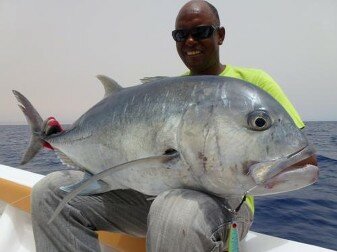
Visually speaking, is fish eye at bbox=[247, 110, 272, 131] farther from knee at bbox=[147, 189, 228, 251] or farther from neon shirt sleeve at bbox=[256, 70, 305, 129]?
neon shirt sleeve at bbox=[256, 70, 305, 129]

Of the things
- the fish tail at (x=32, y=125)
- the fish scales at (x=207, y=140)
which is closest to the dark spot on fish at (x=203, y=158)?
the fish scales at (x=207, y=140)

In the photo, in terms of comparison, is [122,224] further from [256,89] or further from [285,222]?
[285,222]

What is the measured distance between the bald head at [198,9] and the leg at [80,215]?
1114mm

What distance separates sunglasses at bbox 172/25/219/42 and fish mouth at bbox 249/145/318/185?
3.84 ft

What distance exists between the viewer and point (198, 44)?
7.34 feet

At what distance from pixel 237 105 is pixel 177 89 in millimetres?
268

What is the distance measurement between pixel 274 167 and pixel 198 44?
1209 millimetres

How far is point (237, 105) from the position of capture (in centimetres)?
133

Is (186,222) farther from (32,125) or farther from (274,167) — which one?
(32,125)

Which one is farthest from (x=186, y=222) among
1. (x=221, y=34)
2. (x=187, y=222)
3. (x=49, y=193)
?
(x=221, y=34)

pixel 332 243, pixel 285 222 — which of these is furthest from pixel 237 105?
pixel 285 222

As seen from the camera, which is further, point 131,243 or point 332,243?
point 332,243

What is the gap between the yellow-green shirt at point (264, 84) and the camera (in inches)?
74.4

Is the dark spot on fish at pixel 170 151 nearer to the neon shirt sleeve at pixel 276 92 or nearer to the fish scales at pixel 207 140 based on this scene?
the fish scales at pixel 207 140
